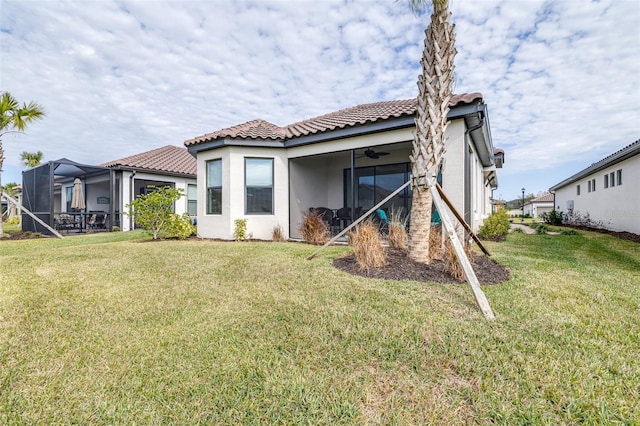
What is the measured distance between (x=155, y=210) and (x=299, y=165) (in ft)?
18.1

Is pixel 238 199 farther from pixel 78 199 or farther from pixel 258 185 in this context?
pixel 78 199

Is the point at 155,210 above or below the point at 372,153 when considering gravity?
below

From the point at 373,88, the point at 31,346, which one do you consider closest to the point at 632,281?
the point at 31,346

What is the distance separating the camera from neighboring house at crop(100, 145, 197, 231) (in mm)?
14758

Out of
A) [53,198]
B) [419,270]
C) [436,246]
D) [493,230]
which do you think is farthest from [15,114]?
[493,230]

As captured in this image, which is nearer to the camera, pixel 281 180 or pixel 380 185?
pixel 281 180

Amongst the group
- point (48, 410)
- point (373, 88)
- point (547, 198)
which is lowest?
point (48, 410)

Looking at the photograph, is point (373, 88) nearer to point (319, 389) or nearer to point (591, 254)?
point (591, 254)

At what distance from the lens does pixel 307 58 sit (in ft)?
35.5

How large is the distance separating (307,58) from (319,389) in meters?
11.2

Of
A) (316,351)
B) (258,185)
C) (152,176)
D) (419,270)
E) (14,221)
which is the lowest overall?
(316,351)

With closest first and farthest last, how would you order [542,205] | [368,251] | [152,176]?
1. [368,251]
2. [152,176]
3. [542,205]

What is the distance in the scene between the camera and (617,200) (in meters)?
13.1

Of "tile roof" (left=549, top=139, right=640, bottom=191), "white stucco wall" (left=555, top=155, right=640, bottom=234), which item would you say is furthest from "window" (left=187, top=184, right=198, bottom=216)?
"white stucco wall" (left=555, top=155, right=640, bottom=234)
